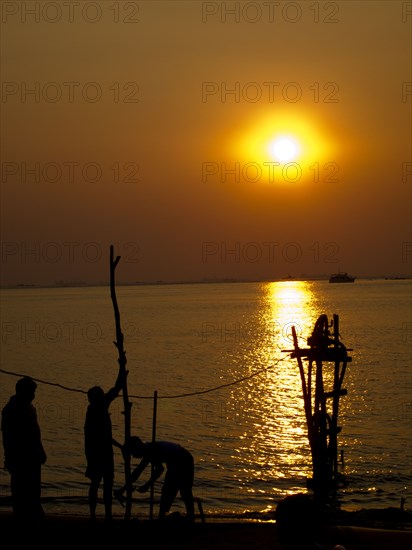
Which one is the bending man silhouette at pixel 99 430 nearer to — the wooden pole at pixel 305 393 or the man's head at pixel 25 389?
the man's head at pixel 25 389

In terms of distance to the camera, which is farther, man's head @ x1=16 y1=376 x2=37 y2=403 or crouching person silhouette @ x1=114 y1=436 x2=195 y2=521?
crouching person silhouette @ x1=114 y1=436 x2=195 y2=521

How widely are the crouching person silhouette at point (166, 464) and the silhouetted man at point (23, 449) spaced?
1.30 meters

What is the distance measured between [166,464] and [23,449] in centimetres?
235

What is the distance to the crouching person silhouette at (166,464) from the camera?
11.3 metres

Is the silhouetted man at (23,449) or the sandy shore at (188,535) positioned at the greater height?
the silhouetted man at (23,449)

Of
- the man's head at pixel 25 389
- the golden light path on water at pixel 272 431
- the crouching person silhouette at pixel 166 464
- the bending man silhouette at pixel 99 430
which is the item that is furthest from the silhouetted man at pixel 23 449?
the golden light path on water at pixel 272 431

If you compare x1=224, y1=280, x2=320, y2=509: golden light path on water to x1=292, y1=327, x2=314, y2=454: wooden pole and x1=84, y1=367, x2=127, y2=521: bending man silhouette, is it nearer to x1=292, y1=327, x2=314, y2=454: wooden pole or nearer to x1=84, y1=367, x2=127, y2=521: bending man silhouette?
x1=292, y1=327, x2=314, y2=454: wooden pole

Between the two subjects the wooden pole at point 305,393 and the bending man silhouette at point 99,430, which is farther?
the wooden pole at point 305,393

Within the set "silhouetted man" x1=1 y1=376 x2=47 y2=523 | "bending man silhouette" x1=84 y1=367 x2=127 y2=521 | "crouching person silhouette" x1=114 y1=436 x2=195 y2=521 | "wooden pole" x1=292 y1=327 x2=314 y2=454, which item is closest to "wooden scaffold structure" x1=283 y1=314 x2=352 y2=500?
"wooden pole" x1=292 y1=327 x2=314 y2=454

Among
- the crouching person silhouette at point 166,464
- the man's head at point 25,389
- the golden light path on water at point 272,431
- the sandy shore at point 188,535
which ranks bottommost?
the golden light path on water at point 272,431

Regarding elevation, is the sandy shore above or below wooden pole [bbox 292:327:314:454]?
below

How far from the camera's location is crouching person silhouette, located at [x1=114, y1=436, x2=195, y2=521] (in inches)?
446

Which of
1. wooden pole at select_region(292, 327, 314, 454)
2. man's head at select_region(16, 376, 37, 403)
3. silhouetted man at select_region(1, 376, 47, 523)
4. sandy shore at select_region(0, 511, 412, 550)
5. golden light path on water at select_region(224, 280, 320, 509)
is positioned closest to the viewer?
man's head at select_region(16, 376, 37, 403)

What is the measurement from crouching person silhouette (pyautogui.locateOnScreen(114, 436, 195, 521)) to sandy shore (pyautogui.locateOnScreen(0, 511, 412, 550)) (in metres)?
0.42
